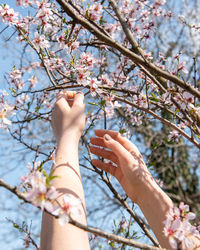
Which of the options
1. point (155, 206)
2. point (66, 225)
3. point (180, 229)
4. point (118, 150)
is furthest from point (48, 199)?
point (118, 150)

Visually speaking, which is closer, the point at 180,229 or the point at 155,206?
the point at 180,229

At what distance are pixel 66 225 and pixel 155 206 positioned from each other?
520 millimetres

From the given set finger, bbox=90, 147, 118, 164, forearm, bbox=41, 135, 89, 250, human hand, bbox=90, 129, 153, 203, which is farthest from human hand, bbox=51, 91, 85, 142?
finger, bbox=90, 147, 118, 164

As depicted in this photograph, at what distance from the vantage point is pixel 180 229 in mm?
878

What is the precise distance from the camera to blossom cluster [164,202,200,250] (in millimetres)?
834

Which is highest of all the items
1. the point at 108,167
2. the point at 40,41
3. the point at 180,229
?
the point at 40,41

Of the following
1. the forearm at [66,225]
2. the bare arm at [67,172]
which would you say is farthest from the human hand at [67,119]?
the forearm at [66,225]

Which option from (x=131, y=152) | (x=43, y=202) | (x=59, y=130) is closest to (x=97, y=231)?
(x=43, y=202)

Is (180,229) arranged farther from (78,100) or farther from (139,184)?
(78,100)

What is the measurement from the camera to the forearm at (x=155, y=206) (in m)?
1.17

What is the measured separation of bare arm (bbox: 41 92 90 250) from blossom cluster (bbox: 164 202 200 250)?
0.30 metres

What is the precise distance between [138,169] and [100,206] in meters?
7.16

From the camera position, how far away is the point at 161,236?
1.14m

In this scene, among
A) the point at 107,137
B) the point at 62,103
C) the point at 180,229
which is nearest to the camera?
the point at 180,229
